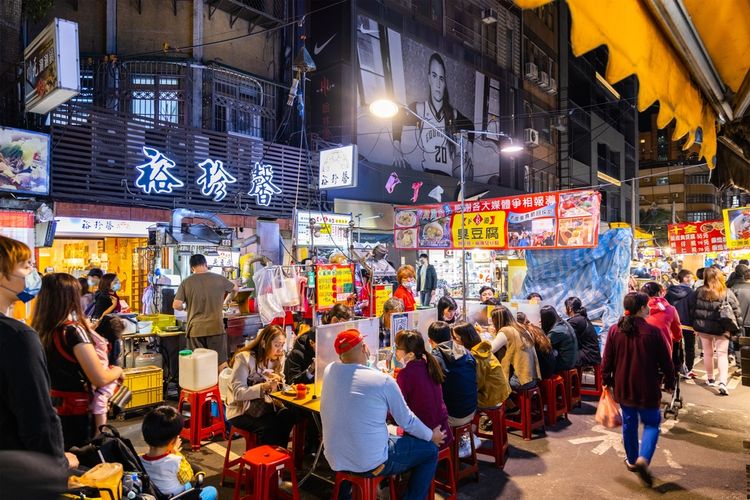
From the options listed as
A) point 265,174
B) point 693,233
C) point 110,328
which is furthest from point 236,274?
point 693,233

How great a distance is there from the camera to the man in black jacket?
30.1 feet

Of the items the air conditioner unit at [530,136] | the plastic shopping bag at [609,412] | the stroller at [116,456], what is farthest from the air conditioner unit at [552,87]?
the stroller at [116,456]

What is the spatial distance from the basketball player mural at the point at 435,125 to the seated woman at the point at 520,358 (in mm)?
11487

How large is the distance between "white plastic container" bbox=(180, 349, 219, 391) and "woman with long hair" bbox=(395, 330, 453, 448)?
10.0 feet

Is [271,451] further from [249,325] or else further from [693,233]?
[693,233]

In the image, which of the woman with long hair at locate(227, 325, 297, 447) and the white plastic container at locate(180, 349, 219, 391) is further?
the white plastic container at locate(180, 349, 219, 391)

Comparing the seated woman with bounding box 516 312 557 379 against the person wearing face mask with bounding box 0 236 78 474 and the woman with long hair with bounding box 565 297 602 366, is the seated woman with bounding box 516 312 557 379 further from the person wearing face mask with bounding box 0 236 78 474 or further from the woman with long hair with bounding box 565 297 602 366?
the person wearing face mask with bounding box 0 236 78 474

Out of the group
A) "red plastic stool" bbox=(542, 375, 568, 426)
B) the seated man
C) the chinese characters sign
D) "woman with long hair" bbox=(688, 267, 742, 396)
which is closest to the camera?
the seated man

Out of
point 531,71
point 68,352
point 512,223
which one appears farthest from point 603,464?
point 531,71

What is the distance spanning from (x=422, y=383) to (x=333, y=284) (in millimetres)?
4706

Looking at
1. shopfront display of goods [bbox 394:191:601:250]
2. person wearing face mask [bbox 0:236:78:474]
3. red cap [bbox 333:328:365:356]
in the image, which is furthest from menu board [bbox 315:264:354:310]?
person wearing face mask [bbox 0:236:78:474]

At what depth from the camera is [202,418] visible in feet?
20.7

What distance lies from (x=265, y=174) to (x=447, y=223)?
5.32 meters

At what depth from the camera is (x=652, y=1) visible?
230 cm
